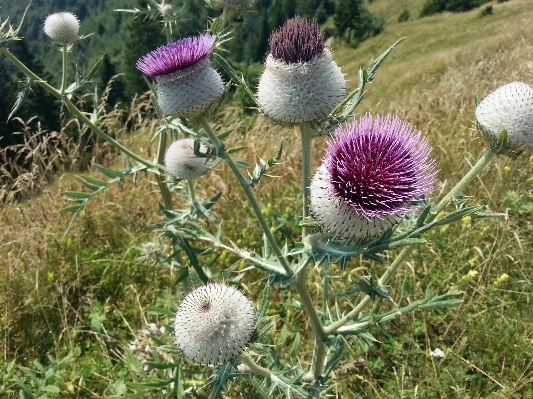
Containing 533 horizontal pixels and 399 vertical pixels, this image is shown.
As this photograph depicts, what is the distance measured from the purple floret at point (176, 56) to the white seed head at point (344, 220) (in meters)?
1.47

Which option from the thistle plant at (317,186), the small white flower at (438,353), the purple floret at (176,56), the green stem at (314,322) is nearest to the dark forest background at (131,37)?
the purple floret at (176,56)

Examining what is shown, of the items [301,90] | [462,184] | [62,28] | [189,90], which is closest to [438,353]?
[462,184]

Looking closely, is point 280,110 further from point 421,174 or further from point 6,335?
point 6,335

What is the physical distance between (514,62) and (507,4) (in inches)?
2122

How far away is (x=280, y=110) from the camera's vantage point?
263cm

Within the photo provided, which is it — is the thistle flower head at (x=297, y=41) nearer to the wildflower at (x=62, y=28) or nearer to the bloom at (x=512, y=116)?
the bloom at (x=512, y=116)

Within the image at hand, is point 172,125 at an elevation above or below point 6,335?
above

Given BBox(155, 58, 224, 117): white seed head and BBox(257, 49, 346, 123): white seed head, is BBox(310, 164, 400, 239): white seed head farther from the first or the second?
BBox(155, 58, 224, 117): white seed head

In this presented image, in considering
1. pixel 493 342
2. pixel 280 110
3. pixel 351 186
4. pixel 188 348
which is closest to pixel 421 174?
pixel 351 186

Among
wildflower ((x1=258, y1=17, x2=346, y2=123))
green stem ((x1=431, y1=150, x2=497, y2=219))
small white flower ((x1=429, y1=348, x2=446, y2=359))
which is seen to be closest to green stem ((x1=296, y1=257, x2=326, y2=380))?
green stem ((x1=431, y1=150, x2=497, y2=219))

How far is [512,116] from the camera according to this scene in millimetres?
2533

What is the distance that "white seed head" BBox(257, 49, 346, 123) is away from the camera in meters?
2.62

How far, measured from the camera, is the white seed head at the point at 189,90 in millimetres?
2898

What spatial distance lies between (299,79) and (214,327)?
157 centimetres
